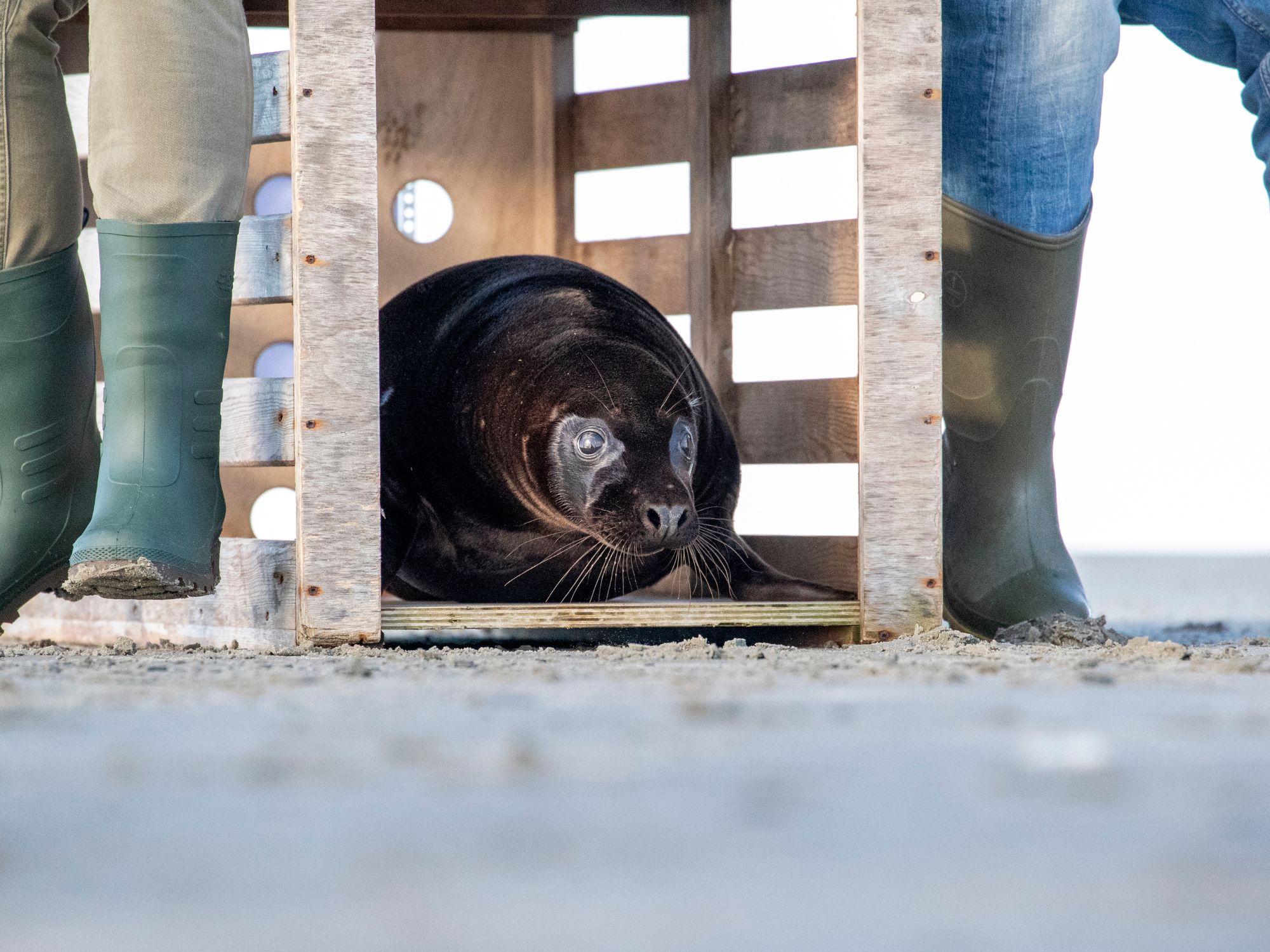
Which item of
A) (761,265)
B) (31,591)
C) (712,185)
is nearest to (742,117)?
(712,185)

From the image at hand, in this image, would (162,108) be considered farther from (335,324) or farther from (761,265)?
(761,265)

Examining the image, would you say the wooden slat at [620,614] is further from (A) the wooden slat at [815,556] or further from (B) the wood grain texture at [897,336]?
(A) the wooden slat at [815,556]

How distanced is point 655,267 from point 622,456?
3.91 ft

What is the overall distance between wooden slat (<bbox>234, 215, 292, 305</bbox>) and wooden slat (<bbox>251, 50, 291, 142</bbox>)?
14 cm

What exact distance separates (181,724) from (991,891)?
0.75 m

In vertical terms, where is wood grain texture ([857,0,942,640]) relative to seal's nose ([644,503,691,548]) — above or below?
above

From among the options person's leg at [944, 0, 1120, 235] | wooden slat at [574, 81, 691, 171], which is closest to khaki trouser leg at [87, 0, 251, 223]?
person's leg at [944, 0, 1120, 235]

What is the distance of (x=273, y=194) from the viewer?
436 cm

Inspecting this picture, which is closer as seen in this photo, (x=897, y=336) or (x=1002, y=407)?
(x=897, y=336)

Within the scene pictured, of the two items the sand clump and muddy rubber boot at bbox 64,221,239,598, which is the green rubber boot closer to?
muddy rubber boot at bbox 64,221,239,598

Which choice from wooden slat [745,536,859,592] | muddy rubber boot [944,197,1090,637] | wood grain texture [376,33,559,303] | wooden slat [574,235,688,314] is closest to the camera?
muddy rubber boot [944,197,1090,637]

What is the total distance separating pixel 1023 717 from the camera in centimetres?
124

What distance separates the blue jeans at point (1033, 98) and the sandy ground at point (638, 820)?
5.31ft

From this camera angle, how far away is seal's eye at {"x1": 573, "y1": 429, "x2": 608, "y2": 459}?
2.92m
